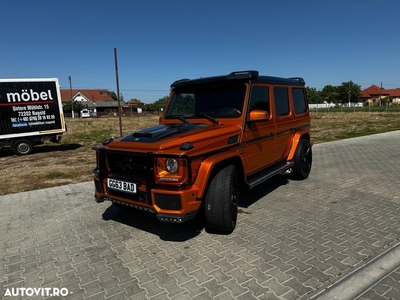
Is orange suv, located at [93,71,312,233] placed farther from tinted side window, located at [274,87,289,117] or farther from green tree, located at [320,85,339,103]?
green tree, located at [320,85,339,103]

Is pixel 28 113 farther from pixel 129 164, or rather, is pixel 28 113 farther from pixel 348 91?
pixel 348 91

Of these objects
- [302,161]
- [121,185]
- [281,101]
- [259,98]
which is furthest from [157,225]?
[302,161]

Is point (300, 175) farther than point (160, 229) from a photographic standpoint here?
Yes

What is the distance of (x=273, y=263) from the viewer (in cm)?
315

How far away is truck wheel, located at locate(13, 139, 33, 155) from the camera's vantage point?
479 inches

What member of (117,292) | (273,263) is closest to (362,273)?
(273,263)

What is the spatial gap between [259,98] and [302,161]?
238cm

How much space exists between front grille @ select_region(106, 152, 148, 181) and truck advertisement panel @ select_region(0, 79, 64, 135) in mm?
10373

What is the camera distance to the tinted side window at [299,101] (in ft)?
20.3

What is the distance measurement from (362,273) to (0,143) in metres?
13.7

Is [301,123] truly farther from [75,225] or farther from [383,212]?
[75,225]

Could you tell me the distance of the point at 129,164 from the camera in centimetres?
368

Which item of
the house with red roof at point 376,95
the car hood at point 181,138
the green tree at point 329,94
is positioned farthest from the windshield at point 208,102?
the house with red roof at point 376,95

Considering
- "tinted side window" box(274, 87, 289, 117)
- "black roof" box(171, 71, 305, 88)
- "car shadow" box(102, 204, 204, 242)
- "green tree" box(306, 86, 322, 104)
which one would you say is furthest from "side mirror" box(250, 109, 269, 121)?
"green tree" box(306, 86, 322, 104)
